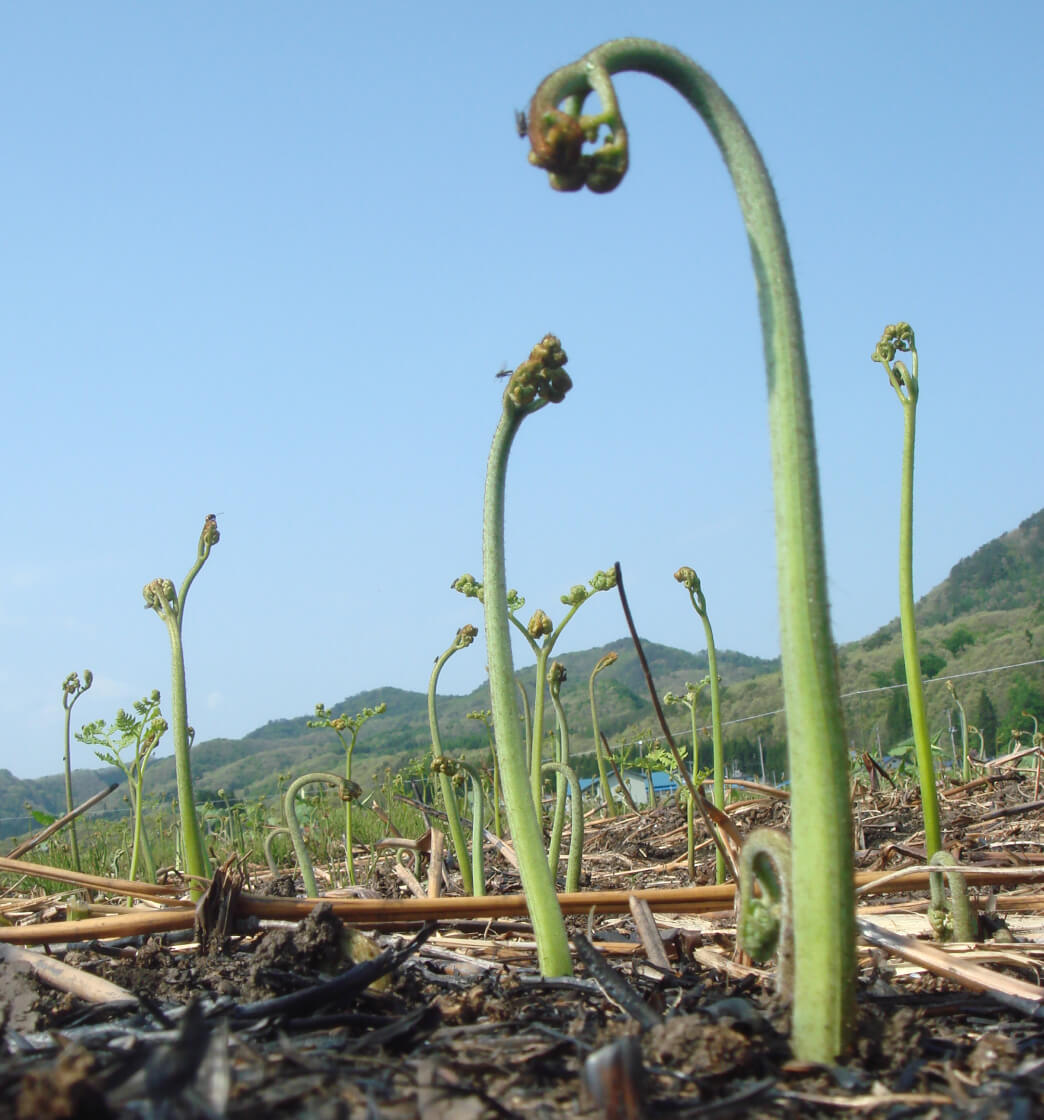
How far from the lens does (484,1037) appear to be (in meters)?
1.75

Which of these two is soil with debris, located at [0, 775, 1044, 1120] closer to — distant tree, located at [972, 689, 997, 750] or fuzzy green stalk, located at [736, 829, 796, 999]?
fuzzy green stalk, located at [736, 829, 796, 999]

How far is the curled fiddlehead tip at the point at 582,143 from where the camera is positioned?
163cm

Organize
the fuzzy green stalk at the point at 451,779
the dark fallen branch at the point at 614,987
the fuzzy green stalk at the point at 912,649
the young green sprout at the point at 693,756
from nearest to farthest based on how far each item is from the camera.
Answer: the dark fallen branch at the point at 614,987
the fuzzy green stalk at the point at 912,649
the fuzzy green stalk at the point at 451,779
the young green sprout at the point at 693,756

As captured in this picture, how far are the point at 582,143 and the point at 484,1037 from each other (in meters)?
1.53

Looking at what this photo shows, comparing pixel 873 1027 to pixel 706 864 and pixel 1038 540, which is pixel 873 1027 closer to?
pixel 706 864

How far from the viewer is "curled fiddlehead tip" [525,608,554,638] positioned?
385 cm

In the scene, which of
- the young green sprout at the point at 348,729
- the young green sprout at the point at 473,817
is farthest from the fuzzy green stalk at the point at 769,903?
the young green sprout at the point at 348,729

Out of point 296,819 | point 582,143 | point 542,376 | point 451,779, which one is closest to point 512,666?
point 542,376

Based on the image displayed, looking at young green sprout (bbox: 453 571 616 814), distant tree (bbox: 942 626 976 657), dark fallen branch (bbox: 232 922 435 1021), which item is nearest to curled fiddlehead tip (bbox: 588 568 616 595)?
young green sprout (bbox: 453 571 616 814)

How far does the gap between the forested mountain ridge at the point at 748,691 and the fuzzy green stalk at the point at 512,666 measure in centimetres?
1820

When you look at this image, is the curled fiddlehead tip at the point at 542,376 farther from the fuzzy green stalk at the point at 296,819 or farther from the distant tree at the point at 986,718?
the distant tree at the point at 986,718

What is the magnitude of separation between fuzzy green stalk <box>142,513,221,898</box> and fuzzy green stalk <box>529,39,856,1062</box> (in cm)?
227

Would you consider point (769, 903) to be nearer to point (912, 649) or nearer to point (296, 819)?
point (912, 649)

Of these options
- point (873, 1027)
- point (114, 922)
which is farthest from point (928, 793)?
point (114, 922)
